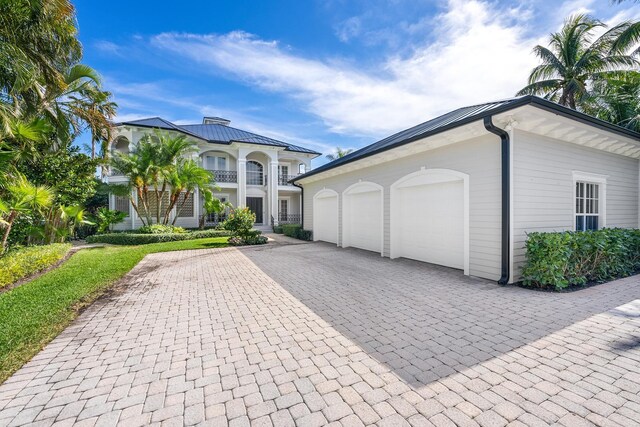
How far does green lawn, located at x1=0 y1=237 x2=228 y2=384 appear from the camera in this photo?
124 inches

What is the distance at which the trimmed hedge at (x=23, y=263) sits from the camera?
603 centimetres

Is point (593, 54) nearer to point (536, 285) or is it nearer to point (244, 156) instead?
point (536, 285)

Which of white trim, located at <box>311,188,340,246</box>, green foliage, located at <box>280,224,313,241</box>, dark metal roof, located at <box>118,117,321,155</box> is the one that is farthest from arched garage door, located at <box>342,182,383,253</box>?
dark metal roof, located at <box>118,117,321,155</box>

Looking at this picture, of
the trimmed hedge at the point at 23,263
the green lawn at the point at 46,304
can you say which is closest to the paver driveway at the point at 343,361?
the green lawn at the point at 46,304

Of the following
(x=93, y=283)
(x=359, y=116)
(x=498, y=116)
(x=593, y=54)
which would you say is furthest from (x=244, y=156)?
(x=593, y=54)

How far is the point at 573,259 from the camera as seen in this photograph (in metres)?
5.56

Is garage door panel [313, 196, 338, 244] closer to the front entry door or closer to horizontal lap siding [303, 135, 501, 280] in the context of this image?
horizontal lap siding [303, 135, 501, 280]

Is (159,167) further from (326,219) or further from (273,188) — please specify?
(326,219)

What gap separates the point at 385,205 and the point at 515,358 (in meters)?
6.57

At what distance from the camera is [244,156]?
2086 centimetres

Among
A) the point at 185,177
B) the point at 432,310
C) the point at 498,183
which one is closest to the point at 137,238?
the point at 185,177

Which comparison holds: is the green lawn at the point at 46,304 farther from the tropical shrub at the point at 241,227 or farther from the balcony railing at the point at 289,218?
the balcony railing at the point at 289,218

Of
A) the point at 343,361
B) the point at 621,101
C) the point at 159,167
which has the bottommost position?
the point at 343,361

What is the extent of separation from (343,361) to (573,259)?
224 inches
